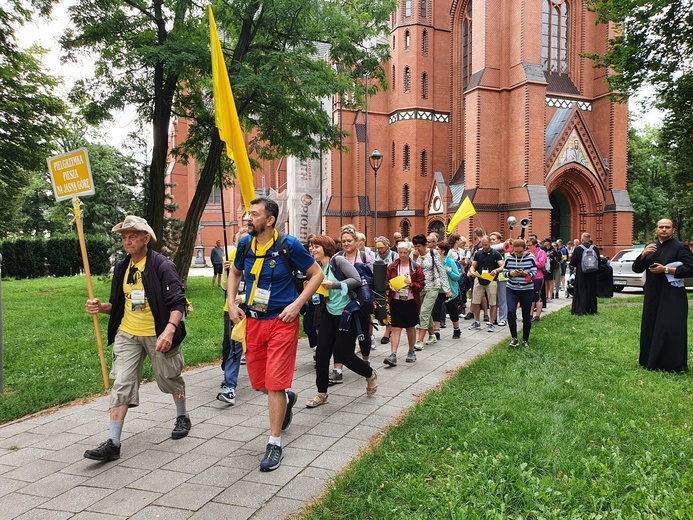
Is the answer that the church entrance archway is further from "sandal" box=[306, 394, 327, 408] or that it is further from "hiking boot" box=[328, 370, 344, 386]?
"sandal" box=[306, 394, 327, 408]

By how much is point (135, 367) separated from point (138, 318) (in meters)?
0.40

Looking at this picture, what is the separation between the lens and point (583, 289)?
12812 mm

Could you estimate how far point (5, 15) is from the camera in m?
17.3

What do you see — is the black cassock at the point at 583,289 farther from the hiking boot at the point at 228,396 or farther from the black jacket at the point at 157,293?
the black jacket at the point at 157,293

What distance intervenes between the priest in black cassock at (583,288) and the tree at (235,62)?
7.68 m

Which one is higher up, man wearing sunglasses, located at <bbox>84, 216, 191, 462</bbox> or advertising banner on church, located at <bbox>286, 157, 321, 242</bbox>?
advertising banner on church, located at <bbox>286, 157, 321, 242</bbox>

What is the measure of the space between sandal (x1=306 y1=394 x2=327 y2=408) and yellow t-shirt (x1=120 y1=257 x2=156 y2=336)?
1.91 meters

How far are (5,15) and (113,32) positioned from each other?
18.3 feet

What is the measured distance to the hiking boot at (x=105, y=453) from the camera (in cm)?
403

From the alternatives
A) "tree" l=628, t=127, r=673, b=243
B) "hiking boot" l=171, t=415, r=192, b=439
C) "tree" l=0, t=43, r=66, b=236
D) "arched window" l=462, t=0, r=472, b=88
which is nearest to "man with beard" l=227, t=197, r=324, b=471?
"hiking boot" l=171, t=415, r=192, b=439

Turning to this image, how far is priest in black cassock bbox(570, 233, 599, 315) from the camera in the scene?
12.8m

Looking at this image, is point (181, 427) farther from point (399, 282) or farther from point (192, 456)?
point (399, 282)

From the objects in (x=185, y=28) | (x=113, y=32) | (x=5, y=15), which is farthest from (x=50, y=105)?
(x=185, y=28)

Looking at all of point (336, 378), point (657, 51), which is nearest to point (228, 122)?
point (336, 378)
